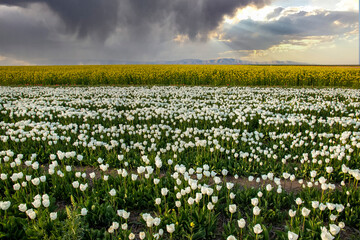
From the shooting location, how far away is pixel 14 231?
10.4 ft

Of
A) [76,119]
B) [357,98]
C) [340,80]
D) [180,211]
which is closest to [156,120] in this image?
[76,119]

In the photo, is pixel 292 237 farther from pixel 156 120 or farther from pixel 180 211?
pixel 156 120

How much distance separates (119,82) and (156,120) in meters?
19.5

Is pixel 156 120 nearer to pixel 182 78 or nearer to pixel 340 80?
pixel 182 78

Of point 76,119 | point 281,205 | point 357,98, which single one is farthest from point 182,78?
point 281,205

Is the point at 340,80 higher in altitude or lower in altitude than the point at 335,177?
higher

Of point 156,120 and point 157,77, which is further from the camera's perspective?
point 157,77

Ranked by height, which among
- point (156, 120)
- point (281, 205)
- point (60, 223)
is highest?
point (156, 120)

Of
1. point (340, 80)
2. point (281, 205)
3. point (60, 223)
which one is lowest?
point (281, 205)

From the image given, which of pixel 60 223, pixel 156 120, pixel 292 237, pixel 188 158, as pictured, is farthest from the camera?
pixel 156 120

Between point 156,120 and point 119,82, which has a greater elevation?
point 119,82

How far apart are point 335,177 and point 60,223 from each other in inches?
216

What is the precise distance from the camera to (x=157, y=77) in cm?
2634

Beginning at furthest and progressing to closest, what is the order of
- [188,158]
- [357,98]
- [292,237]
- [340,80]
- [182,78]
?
[182,78] < [340,80] < [357,98] < [188,158] < [292,237]
